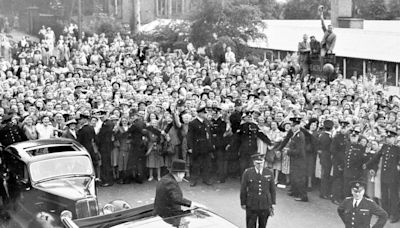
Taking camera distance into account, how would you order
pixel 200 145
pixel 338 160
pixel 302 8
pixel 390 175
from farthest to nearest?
1. pixel 302 8
2. pixel 200 145
3. pixel 338 160
4. pixel 390 175

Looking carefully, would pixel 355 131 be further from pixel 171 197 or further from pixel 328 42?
pixel 328 42

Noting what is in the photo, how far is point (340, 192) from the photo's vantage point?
40.0 ft

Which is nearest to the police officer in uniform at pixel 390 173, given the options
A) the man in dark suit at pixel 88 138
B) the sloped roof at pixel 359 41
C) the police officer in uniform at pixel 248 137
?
the police officer in uniform at pixel 248 137

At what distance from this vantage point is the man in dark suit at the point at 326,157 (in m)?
12.4

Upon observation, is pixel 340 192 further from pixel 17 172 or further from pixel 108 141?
pixel 17 172

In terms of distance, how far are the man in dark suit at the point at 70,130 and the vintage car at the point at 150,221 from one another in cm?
548

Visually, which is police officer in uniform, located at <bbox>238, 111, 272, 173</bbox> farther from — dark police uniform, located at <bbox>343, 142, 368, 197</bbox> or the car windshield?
the car windshield

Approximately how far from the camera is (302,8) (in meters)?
52.4

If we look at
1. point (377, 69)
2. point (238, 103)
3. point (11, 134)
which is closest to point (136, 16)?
point (377, 69)

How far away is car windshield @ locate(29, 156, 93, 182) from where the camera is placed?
10.4 metres

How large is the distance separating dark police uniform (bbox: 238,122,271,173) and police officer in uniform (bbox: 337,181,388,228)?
4.97 m

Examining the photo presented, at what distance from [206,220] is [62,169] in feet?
12.9

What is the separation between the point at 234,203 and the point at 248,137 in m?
1.69

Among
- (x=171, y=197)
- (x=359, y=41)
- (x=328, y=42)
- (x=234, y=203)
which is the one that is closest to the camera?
(x=171, y=197)
